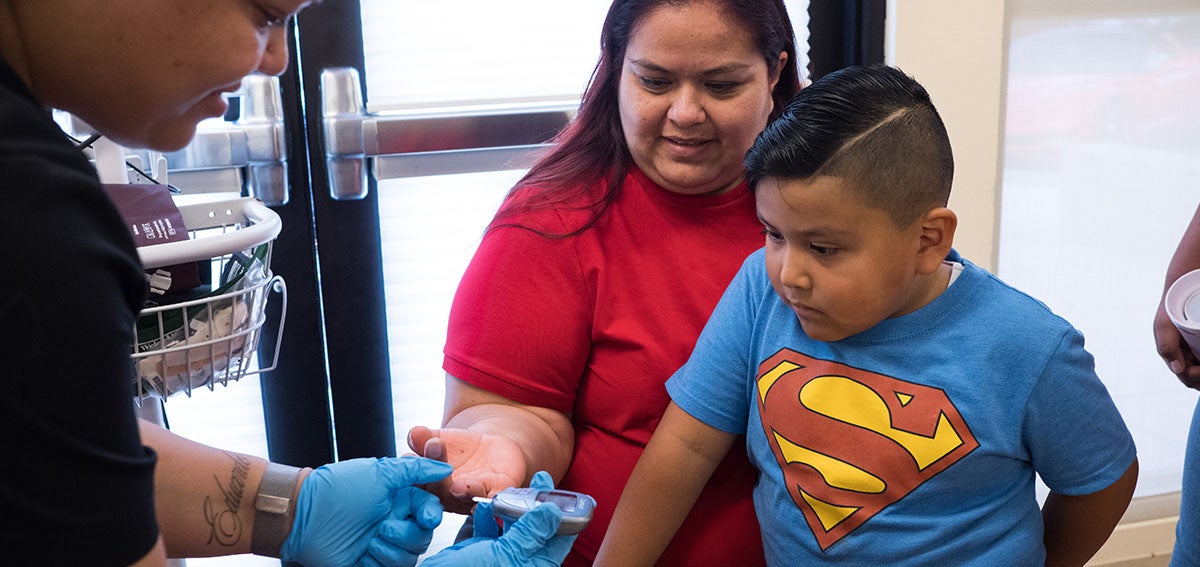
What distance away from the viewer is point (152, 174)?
1667 millimetres

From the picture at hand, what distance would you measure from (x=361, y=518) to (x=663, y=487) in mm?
413

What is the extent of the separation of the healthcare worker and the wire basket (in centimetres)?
51

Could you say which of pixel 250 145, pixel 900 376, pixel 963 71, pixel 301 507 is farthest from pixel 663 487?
pixel 963 71

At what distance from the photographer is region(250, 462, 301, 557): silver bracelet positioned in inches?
44.2

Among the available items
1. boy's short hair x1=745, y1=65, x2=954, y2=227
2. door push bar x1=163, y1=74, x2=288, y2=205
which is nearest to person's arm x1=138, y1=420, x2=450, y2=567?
boy's short hair x1=745, y1=65, x2=954, y2=227

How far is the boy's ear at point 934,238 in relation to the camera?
47.0 inches

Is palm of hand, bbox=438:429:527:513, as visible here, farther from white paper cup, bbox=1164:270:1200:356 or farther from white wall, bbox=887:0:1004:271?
white wall, bbox=887:0:1004:271

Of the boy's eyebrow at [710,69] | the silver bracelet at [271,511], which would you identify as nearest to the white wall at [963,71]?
the boy's eyebrow at [710,69]

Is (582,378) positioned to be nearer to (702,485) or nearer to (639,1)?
(702,485)

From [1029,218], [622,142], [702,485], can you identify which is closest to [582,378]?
[702,485]

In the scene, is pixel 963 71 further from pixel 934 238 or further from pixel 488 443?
pixel 488 443

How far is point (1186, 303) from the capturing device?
1405mm

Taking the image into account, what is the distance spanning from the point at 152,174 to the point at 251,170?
30cm

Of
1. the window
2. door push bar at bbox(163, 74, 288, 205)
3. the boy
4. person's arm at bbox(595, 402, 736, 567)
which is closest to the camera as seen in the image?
the boy
